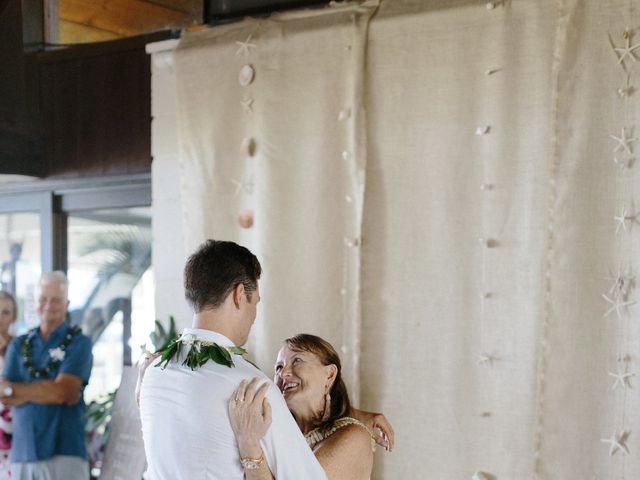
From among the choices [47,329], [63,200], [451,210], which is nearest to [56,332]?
[47,329]

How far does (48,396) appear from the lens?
3969mm

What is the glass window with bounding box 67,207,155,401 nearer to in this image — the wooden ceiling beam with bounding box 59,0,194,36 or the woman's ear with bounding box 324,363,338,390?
the wooden ceiling beam with bounding box 59,0,194,36

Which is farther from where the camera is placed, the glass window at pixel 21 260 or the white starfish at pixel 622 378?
the glass window at pixel 21 260

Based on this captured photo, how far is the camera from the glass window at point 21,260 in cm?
477

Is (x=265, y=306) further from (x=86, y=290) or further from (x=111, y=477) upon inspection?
(x=86, y=290)

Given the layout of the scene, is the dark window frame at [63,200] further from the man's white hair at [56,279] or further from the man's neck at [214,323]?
the man's neck at [214,323]

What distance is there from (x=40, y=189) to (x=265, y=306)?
1684mm

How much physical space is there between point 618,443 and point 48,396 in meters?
2.43

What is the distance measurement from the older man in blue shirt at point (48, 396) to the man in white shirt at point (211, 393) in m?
2.03

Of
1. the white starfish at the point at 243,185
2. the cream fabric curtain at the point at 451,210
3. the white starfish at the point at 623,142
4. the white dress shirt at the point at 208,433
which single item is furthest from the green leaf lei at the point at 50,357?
the white starfish at the point at 623,142

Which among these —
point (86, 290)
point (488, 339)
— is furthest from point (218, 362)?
point (86, 290)

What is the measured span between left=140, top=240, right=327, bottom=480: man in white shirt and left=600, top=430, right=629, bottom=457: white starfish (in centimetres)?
114

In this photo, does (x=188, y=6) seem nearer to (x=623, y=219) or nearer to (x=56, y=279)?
(x=56, y=279)

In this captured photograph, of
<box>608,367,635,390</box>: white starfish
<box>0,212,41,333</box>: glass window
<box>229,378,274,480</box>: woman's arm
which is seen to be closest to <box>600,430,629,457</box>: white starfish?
<box>608,367,635,390</box>: white starfish
